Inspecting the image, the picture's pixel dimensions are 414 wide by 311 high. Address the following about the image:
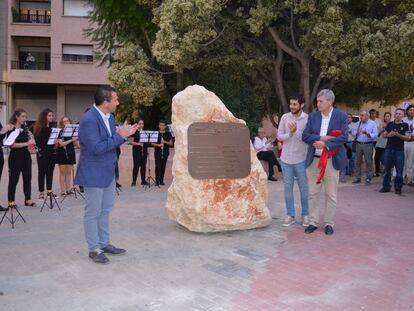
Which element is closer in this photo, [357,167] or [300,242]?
[300,242]

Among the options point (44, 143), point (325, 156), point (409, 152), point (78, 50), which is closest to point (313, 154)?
point (325, 156)

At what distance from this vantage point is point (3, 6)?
108 feet

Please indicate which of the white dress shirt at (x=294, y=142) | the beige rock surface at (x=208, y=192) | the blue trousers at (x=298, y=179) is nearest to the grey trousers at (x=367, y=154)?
the blue trousers at (x=298, y=179)

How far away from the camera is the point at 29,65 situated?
3378cm

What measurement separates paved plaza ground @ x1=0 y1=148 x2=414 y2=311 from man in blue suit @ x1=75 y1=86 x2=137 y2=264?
45 cm

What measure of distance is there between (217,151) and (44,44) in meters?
30.3

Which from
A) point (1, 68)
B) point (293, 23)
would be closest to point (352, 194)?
point (293, 23)

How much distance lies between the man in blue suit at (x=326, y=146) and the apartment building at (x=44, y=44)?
27.7 meters

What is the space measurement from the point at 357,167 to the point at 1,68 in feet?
89.7

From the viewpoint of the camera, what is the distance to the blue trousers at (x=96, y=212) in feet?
18.4

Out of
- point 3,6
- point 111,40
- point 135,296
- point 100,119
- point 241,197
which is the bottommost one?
point 135,296

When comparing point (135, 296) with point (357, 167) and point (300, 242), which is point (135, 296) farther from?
point (357, 167)

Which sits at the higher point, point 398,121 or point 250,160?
point 398,121

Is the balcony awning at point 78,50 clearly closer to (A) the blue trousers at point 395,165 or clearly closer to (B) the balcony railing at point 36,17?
(B) the balcony railing at point 36,17
